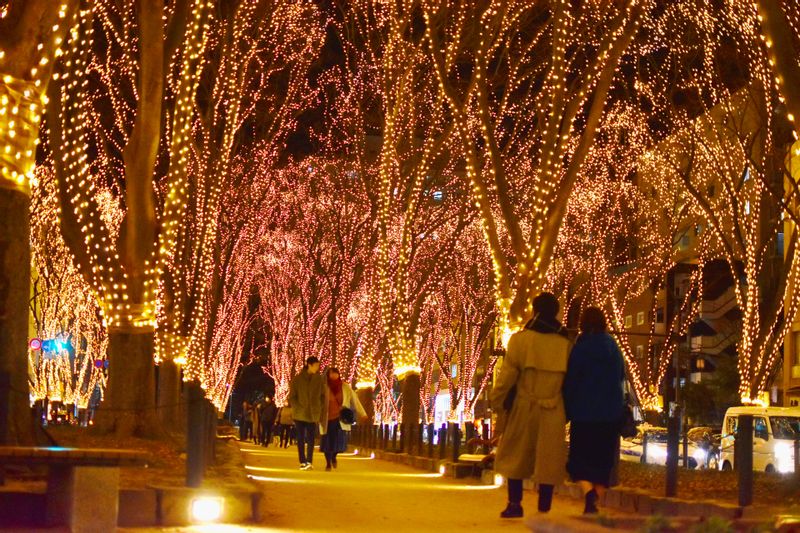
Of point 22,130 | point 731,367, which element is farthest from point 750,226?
point 731,367

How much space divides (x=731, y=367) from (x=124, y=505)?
54565 mm

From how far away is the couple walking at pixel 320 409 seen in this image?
706 inches

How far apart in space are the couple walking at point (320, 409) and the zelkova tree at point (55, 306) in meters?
15.7

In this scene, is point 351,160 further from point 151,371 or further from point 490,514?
point 490,514

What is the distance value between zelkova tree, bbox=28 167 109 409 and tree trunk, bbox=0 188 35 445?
22698 millimetres

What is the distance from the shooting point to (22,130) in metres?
10.1

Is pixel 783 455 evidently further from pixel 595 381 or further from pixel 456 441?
pixel 595 381

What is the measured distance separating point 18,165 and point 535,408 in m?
4.65

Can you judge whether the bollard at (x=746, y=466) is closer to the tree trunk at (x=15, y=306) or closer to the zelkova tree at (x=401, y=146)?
the tree trunk at (x=15, y=306)

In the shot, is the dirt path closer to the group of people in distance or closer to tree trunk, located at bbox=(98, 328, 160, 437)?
tree trunk, located at bbox=(98, 328, 160, 437)

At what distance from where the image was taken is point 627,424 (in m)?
9.39

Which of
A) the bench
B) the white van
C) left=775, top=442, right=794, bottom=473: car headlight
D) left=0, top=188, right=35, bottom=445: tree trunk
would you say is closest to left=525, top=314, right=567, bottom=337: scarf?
the bench

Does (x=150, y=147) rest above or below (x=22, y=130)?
above

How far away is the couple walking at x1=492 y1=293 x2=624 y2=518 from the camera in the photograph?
925cm
